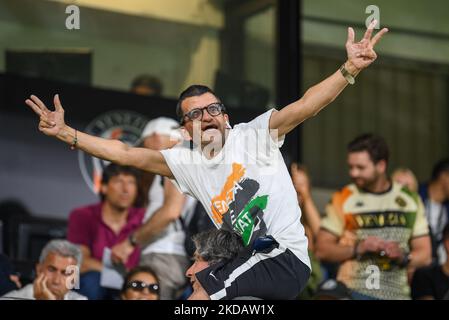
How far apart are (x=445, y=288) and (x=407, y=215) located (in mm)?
596

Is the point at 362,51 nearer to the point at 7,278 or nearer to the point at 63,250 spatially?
the point at 63,250

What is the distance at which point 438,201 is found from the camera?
9500mm

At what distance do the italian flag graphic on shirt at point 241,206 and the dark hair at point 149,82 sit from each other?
3616 millimetres

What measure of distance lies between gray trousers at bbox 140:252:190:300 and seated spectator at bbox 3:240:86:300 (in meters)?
0.54

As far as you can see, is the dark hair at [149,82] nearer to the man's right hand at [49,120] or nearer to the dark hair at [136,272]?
the dark hair at [136,272]

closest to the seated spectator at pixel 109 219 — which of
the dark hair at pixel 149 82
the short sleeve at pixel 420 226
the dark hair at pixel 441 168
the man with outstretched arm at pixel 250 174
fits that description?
the dark hair at pixel 149 82

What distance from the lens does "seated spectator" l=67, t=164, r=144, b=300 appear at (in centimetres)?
850

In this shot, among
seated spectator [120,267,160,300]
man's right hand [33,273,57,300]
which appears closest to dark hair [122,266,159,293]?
seated spectator [120,267,160,300]

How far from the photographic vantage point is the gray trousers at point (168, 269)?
824 centimetres

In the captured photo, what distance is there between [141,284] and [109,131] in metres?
2.00

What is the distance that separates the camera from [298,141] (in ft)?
33.0

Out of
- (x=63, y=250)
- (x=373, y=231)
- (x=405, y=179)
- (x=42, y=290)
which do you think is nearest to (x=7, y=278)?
(x=42, y=290)

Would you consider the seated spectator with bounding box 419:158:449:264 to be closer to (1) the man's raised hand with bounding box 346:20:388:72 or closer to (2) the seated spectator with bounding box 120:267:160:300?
(2) the seated spectator with bounding box 120:267:160:300

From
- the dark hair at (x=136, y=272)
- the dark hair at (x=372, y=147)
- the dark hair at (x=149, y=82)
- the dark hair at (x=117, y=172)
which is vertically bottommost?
the dark hair at (x=136, y=272)
